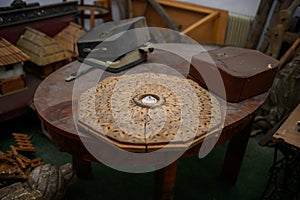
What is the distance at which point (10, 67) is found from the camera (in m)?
2.57

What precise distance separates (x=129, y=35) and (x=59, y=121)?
85 cm

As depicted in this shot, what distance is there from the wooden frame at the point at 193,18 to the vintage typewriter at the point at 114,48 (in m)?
1.58

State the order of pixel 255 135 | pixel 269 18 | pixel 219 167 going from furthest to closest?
1. pixel 269 18
2. pixel 255 135
3. pixel 219 167

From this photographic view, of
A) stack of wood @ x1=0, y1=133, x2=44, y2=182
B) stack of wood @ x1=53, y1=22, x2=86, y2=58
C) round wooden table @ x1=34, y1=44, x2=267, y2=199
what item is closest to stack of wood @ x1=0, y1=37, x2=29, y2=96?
stack of wood @ x1=0, y1=133, x2=44, y2=182

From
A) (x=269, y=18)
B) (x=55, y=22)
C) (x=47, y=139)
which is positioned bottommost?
(x=47, y=139)

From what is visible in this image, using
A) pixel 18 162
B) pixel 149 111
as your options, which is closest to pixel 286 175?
pixel 149 111

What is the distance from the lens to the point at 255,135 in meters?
2.92

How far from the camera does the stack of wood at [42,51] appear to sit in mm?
2781

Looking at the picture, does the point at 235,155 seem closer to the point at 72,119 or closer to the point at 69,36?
the point at 72,119

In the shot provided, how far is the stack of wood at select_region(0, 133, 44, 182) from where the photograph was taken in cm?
214

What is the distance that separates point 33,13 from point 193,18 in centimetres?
199

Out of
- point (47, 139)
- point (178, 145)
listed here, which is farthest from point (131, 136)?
point (47, 139)

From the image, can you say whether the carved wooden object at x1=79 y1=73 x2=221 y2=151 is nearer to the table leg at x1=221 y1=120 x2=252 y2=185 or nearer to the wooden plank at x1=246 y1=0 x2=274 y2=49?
the table leg at x1=221 y1=120 x2=252 y2=185

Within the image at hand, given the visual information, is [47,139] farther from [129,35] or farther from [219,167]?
[219,167]
